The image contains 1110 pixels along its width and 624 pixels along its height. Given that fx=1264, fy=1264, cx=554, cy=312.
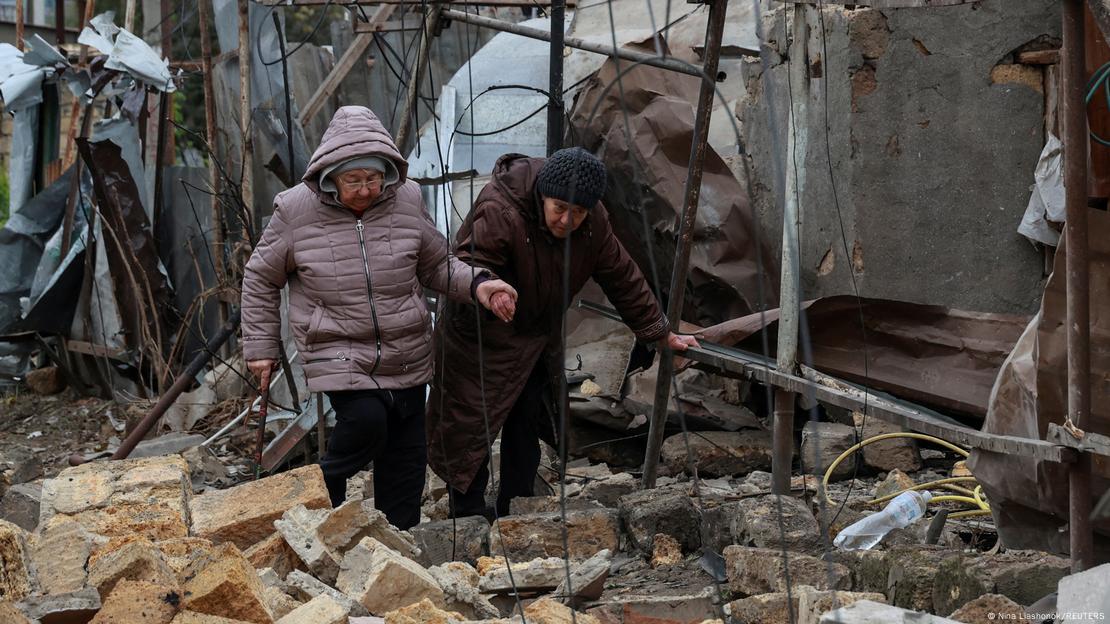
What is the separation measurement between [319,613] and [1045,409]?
2.19 metres

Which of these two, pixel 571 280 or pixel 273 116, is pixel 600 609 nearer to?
pixel 571 280

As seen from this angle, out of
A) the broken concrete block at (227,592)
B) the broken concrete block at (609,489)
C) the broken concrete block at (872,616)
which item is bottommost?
the broken concrete block at (609,489)

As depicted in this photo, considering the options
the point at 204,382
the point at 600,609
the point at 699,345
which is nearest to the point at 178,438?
the point at 204,382

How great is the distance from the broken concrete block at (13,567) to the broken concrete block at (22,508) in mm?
1360

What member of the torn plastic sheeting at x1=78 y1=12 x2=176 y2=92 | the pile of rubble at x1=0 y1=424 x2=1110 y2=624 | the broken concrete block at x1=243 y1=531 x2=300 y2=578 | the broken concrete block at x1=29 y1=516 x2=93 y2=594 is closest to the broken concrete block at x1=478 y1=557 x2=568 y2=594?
the pile of rubble at x1=0 y1=424 x2=1110 y2=624

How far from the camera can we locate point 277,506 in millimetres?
4656

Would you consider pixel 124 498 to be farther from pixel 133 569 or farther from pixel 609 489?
pixel 609 489

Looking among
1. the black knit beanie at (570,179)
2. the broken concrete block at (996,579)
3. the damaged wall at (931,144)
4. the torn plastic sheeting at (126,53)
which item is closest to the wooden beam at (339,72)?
the torn plastic sheeting at (126,53)

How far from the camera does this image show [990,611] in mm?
3230

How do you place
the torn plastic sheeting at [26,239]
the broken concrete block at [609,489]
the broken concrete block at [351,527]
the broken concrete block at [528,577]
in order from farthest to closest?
the torn plastic sheeting at [26,239]
the broken concrete block at [609,489]
the broken concrete block at [351,527]
the broken concrete block at [528,577]

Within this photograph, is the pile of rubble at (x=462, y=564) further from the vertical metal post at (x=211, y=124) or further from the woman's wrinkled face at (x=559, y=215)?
the vertical metal post at (x=211, y=124)

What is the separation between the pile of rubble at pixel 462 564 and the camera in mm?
3475

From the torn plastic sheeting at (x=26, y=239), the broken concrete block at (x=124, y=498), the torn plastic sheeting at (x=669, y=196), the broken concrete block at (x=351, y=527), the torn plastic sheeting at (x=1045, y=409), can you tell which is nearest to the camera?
the torn plastic sheeting at (x=1045, y=409)

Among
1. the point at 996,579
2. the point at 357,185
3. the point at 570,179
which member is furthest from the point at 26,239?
the point at 996,579
